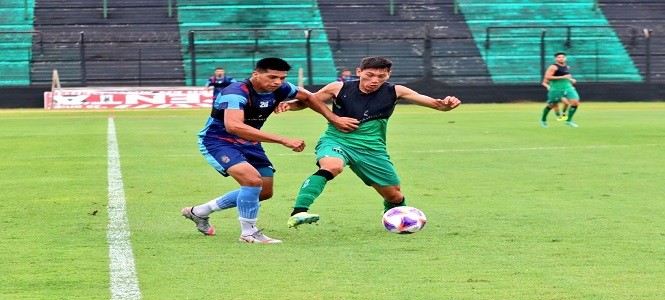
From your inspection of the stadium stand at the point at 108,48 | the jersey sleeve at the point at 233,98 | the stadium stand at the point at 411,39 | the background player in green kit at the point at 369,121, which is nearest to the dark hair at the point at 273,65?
the jersey sleeve at the point at 233,98

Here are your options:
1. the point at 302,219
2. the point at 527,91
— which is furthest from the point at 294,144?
the point at 527,91

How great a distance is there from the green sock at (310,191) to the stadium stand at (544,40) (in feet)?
125

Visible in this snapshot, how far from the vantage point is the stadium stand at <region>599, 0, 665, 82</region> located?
48.9 m

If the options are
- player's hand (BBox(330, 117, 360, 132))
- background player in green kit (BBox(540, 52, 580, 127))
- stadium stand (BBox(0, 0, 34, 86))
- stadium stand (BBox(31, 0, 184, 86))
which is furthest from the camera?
stadium stand (BBox(31, 0, 184, 86))

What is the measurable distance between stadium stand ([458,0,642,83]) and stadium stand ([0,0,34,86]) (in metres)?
18.0

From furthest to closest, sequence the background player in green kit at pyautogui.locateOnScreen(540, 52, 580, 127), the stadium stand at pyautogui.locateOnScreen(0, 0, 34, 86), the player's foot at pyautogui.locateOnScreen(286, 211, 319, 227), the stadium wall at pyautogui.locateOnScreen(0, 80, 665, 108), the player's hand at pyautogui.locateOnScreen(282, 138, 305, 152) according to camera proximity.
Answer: the stadium stand at pyautogui.locateOnScreen(0, 0, 34, 86) → the stadium wall at pyautogui.locateOnScreen(0, 80, 665, 108) → the background player in green kit at pyautogui.locateOnScreen(540, 52, 580, 127) → the player's foot at pyautogui.locateOnScreen(286, 211, 319, 227) → the player's hand at pyautogui.locateOnScreen(282, 138, 305, 152)

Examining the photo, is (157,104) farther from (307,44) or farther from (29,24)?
(29,24)

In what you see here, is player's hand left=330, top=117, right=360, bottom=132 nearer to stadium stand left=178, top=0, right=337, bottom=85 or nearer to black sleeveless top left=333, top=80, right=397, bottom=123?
black sleeveless top left=333, top=80, right=397, bottom=123

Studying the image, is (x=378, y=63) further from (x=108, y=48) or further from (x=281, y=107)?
(x=108, y=48)

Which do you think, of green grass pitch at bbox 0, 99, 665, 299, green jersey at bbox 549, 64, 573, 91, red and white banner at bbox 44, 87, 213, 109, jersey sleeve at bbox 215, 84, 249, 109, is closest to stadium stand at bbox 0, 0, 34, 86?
red and white banner at bbox 44, 87, 213, 109

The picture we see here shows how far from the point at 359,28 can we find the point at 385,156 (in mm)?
40512

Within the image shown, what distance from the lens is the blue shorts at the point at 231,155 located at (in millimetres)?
9906

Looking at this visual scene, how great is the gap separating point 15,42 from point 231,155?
40.0m

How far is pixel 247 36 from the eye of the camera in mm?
49875
